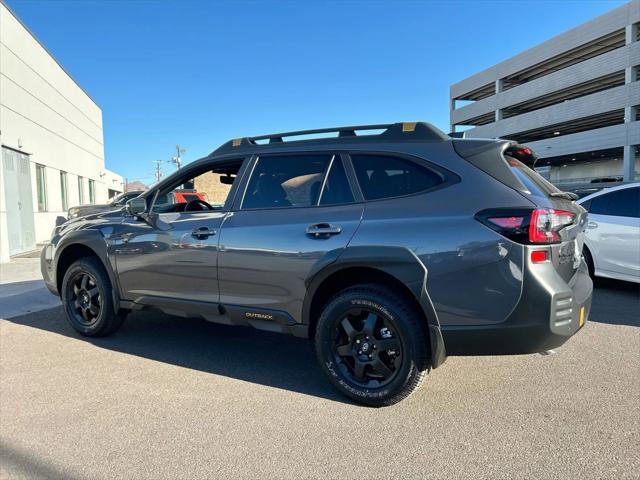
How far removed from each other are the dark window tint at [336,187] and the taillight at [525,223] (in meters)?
0.98

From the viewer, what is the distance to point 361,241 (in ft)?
10.4

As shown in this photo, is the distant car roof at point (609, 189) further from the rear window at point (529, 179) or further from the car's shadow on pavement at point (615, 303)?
the rear window at point (529, 179)

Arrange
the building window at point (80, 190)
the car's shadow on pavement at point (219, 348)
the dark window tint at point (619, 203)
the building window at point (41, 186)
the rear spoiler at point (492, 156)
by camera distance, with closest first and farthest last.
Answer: the rear spoiler at point (492, 156) < the car's shadow on pavement at point (219, 348) < the dark window tint at point (619, 203) < the building window at point (41, 186) < the building window at point (80, 190)

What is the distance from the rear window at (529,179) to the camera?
3.02 m

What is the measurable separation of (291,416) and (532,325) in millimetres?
1660

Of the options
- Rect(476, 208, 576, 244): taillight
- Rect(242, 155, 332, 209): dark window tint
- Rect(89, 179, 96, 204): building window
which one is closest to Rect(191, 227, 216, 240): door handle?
Rect(242, 155, 332, 209): dark window tint

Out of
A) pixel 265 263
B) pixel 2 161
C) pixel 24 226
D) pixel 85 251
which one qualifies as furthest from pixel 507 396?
pixel 24 226

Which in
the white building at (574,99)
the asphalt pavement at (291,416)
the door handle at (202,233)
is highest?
the white building at (574,99)

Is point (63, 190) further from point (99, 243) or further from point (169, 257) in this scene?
point (169, 257)

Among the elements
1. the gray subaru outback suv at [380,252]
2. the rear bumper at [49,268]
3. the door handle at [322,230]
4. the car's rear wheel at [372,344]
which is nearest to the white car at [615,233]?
the gray subaru outback suv at [380,252]

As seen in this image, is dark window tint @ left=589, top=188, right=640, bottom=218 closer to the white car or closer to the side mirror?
the white car

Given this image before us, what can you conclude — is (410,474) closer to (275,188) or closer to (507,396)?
(507,396)

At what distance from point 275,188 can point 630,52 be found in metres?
40.9

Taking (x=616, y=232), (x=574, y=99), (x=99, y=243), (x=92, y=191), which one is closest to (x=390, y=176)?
(x=99, y=243)
